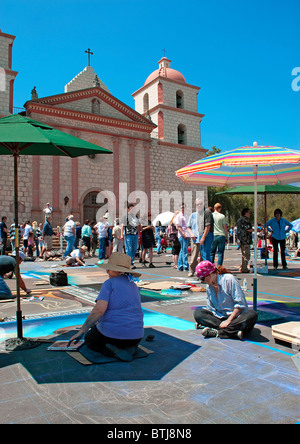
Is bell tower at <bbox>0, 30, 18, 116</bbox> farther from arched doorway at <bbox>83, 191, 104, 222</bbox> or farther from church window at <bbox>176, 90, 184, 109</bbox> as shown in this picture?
church window at <bbox>176, 90, 184, 109</bbox>

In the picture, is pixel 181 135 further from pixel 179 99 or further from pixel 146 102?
pixel 146 102

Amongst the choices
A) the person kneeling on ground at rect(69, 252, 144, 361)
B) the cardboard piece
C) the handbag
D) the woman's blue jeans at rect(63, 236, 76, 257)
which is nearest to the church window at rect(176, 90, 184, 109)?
the woman's blue jeans at rect(63, 236, 76, 257)

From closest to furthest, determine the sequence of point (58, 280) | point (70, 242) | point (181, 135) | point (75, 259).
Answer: point (58, 280)
point (75, 259)
point (70, 242)
point (181, 135)

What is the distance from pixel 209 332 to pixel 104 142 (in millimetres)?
23747

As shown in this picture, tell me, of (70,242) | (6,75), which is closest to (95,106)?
(6,75)

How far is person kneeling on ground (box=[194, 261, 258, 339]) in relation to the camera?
13.1 ft

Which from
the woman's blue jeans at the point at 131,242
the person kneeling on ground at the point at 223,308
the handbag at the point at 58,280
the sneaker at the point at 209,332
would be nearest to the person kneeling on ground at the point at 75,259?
the woman's blue jeans at the point at 131,242

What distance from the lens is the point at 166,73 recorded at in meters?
30.5

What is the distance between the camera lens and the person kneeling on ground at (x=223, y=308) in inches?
157

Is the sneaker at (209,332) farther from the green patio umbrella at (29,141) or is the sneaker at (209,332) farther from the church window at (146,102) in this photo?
the church window at (146,102)

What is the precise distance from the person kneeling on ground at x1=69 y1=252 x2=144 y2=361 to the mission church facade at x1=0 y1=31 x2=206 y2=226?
20357 millimetres

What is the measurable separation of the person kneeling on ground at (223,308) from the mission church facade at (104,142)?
20.1 metres

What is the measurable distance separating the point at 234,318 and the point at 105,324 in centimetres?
148
